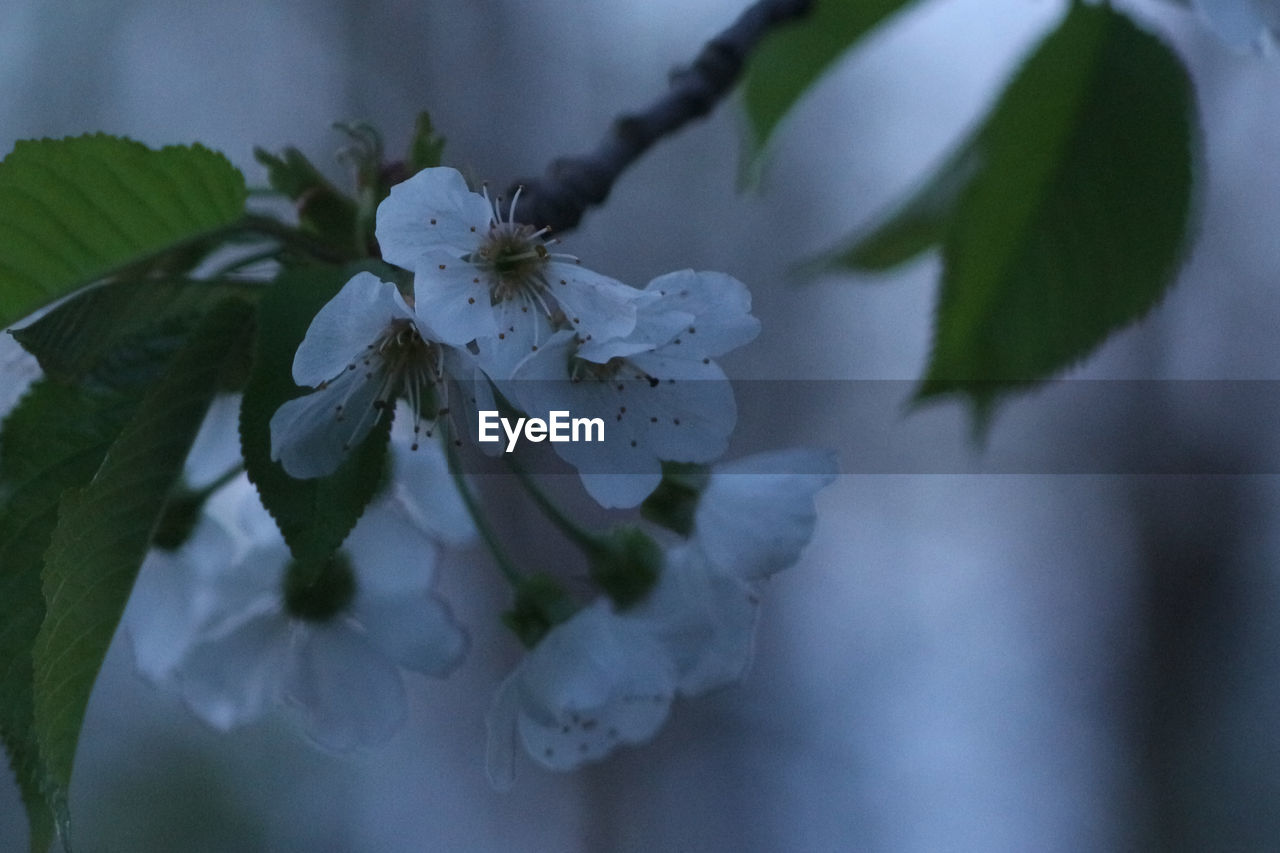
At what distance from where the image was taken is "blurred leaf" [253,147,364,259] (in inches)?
32.9

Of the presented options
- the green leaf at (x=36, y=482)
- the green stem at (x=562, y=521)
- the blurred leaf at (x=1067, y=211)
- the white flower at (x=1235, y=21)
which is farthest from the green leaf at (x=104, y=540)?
the white flower at (x=1235, y=21)

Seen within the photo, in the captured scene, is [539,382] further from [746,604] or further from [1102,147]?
[1102,147]

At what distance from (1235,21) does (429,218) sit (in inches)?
24.2

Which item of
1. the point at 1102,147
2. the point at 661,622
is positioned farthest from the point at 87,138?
the point at 1102,147

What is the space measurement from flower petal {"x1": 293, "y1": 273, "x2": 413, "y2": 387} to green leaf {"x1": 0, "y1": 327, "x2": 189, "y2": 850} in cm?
16

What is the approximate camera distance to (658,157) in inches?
194

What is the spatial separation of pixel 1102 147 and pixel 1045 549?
13.1ft

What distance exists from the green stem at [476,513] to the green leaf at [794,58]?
41 cm

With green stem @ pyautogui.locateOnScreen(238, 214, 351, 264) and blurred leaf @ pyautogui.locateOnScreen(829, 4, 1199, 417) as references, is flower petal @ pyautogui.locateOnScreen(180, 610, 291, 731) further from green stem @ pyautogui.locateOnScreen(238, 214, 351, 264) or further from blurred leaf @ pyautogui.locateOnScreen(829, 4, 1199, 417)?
blurred leaf @ pyautogui.locateOnScreen(829, 4, 1199, 417)

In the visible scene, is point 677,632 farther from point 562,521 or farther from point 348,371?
point 348,371

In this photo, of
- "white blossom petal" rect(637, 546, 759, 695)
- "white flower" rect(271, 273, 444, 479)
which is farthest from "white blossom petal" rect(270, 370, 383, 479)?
"white blossom petal" rect(637, 546, 759, 695)

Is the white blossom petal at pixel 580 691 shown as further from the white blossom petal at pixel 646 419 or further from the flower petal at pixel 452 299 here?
the flower petal at pixel 452 299

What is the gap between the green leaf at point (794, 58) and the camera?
104cm

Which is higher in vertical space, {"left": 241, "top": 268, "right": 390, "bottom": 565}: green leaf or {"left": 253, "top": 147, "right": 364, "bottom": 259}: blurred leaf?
{"left": 253, "top": 147, "right": 364, "bottom": 259}: blurred leaf
